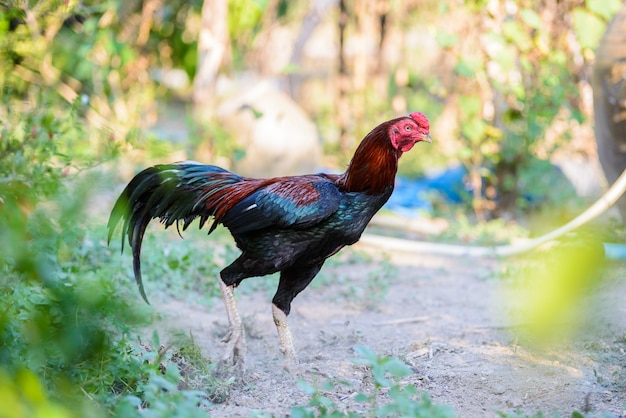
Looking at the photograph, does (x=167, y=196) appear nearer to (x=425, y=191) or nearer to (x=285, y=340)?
(x=285, y=340)

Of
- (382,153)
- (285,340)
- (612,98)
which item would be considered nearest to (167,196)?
(285,340)

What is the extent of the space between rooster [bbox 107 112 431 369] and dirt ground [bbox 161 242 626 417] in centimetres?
44

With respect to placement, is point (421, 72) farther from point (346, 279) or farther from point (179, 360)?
point (179, 360)

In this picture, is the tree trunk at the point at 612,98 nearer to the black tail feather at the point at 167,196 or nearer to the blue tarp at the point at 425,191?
the blue tarp at the point at 425,191

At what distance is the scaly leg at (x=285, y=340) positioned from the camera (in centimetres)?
373

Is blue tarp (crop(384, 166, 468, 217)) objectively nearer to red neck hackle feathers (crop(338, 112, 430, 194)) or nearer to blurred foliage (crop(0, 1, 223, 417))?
blurred foliage (crop(0, 1, 223, 417))

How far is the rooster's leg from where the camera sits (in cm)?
368

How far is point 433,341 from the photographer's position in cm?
415

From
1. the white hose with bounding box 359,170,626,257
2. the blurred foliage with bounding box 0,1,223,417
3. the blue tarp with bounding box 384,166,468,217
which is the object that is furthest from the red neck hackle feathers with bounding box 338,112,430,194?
the blue tarp with bounding box 384,166,468,217

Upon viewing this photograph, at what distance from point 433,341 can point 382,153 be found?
3.84 ft

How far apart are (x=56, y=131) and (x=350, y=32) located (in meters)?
10.8

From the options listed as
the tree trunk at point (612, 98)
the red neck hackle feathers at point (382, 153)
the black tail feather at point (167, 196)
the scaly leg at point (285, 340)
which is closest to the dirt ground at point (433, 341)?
the scaly leg at point (285, 340)

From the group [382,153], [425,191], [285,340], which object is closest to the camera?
[382,153]

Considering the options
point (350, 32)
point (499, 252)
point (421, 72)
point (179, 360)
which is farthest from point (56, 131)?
point (421, 72)
